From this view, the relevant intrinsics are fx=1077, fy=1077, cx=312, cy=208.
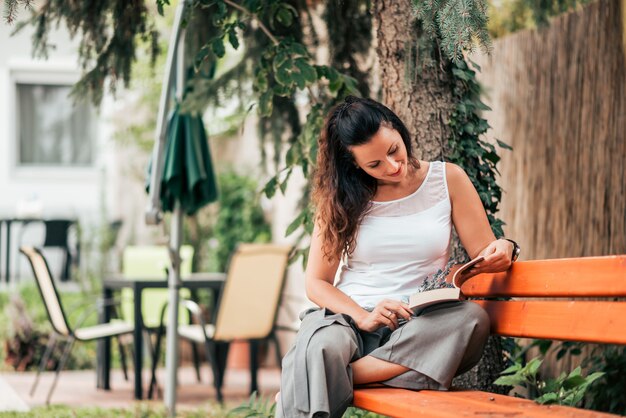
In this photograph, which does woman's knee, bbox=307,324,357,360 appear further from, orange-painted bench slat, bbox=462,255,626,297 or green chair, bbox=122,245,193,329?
green chair, bbox=122,245,193,329

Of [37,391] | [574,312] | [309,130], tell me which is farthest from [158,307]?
[574,312]

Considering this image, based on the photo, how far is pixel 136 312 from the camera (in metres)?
6.92

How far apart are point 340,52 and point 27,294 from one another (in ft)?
21.8

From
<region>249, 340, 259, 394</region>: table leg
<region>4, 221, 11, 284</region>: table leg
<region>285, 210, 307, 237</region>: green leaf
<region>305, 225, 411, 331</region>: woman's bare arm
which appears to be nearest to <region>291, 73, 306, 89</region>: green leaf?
<region>285, 210, 307, 237</region>: green leaf

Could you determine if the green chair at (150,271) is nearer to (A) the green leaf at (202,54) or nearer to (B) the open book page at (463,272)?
(A) the green leaf at (202,54)

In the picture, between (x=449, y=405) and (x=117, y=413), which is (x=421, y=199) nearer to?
(x=449, y=405)

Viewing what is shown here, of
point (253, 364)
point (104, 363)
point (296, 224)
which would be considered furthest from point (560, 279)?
point (104, 363)

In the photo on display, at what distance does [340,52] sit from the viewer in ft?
18.6

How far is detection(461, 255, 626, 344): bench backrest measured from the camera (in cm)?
284

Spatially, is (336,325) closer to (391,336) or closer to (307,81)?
(391,336)

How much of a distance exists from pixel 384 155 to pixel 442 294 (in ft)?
1.59

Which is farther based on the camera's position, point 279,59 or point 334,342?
point 279,59

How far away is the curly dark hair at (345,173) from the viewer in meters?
3.39

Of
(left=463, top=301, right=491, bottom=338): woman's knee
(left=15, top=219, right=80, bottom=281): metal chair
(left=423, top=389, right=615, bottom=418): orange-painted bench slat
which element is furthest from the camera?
(left=15, top=219, right=80, bottom=281): metal chair
